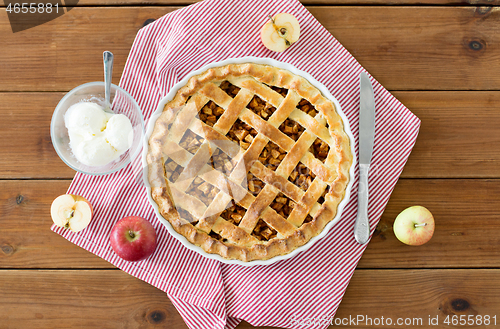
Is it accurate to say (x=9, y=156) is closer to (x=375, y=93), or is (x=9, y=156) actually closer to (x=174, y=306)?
(x=174, y=306)

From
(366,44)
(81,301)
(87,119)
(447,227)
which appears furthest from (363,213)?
(81,301)

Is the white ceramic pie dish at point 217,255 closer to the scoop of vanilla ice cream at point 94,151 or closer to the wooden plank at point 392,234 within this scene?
the scoop of vanilla ice cream at point 94,151

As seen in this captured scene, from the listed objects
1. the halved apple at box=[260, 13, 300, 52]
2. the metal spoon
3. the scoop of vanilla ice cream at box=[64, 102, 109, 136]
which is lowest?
the scoop of vanilla ice cream at box=[64, 102, 109, 136]

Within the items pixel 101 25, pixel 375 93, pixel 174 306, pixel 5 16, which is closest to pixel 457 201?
pixel 375 93

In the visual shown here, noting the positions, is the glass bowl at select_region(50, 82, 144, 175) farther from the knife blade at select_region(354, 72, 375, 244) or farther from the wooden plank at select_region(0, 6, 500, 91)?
the knife blade at select_region(354, 72, 375, 244)

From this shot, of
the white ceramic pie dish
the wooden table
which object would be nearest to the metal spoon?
the wooden table
